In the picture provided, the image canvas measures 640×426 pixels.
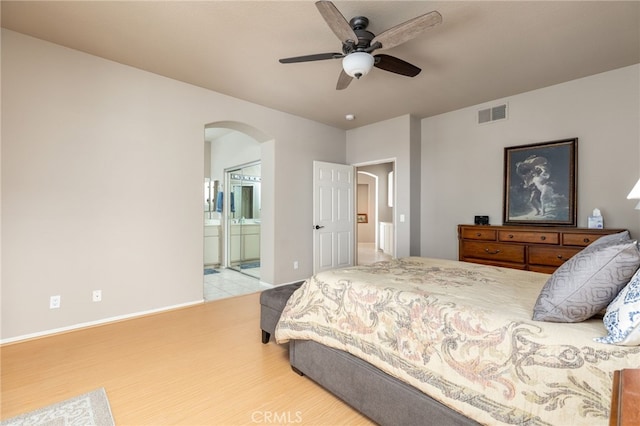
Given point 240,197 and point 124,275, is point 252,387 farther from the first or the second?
point 240,197

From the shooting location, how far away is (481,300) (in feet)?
4.95

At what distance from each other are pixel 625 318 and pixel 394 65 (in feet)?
7.60

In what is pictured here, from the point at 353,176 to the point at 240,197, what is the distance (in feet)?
8.98

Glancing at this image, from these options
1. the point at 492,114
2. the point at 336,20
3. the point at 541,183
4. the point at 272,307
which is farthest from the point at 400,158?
the point at 272,307

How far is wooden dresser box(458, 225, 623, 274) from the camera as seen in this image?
3133mm

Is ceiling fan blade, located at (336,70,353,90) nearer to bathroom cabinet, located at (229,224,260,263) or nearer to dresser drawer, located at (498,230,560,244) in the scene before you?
dresser drawer, located at (498,230,560,244)

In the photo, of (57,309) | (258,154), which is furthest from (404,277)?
(258,154)

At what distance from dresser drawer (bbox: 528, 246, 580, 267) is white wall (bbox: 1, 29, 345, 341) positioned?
4136mm

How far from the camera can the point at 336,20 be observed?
6.35 ft

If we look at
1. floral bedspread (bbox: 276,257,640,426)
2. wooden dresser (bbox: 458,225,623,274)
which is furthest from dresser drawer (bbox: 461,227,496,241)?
floral bedspread (bbox: 276,257,640,426)

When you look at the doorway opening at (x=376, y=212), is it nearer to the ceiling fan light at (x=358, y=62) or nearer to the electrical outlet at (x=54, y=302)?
the ceiling fan light at (x=358, y=62)

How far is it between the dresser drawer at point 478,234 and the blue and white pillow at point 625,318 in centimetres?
286

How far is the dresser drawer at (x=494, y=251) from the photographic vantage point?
3533 mm

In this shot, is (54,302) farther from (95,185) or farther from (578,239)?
(578,239)
